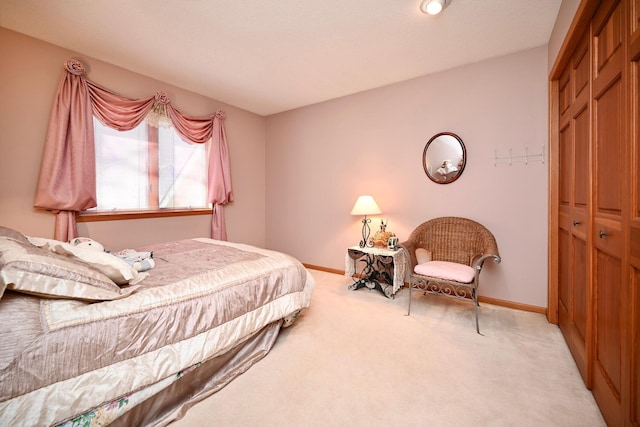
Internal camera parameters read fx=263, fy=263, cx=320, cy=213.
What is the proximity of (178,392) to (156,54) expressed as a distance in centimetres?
311

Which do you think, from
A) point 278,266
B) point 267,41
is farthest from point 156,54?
point 278,266

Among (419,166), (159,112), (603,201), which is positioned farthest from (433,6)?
(159,112)

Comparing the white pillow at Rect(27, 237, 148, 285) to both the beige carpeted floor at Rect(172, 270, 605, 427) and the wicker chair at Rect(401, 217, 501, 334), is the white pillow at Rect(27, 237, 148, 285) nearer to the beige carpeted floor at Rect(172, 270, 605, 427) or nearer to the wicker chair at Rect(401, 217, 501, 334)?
the beige carpeted floor at Rect(172, 270, 605, 427)

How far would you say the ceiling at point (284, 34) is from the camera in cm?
209

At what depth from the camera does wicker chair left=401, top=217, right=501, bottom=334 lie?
2459mm

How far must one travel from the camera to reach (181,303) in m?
1.44

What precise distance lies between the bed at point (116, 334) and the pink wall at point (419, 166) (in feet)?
7.42

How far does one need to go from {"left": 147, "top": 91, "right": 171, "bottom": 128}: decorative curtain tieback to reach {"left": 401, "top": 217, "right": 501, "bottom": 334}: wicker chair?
131 inches

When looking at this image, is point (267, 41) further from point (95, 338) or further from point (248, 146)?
point (95, 338)

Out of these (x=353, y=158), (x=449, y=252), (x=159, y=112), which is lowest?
(x=449, y=252)

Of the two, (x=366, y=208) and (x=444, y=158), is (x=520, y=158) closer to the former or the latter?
(x=444, y=158)

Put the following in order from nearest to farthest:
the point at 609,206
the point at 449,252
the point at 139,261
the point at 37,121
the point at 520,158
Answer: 1. the point at 609,206
2. the point at 139,261
3. the point at 37,121
4. the point at 520,158
5. the point at 449,252

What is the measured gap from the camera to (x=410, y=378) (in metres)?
1.71

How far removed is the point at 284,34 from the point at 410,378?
2947mm
